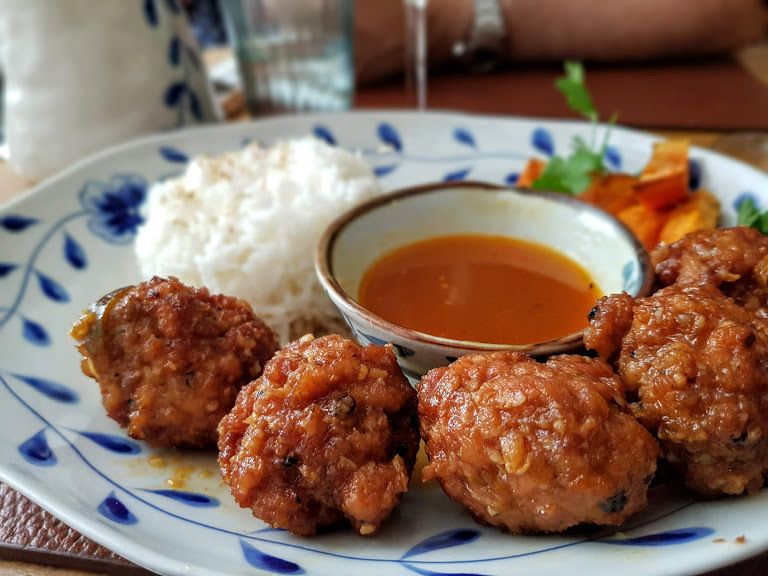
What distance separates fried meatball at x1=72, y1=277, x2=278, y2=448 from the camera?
199cm

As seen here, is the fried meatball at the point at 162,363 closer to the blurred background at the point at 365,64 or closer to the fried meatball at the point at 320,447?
the fried meatball at the point at 320,447

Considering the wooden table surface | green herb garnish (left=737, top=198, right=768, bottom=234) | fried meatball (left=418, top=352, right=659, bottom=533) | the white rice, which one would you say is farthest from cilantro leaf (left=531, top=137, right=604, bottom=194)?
fried meatball (left=418, top=352, right=659, bottom=533)

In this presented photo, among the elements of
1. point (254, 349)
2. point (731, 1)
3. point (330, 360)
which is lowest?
point (731, 1)

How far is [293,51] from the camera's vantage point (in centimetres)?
477

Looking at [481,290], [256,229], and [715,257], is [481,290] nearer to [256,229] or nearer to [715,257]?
[715,257]

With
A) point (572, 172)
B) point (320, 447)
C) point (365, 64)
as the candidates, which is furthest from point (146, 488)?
point (365, 64)

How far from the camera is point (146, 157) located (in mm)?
3697

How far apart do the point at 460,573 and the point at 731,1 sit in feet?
18.9

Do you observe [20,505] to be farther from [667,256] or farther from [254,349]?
[667,256]

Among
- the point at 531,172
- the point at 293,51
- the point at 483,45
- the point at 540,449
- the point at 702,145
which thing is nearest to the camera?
the point at 540,449

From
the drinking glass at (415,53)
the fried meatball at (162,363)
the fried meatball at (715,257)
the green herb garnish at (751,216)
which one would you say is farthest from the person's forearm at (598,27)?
the fried meatball at (162,363)

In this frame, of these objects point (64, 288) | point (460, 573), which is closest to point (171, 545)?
point (460, 573)

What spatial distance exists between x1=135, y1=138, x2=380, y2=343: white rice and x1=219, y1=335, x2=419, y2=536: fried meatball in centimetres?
114

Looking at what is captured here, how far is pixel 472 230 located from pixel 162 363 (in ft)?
4.64
